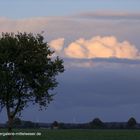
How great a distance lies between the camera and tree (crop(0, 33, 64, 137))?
4950 cm

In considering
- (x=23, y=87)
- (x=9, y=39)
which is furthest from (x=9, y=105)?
(x=9, y=39)

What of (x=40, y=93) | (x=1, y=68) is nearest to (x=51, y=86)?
(x=40, y=93)

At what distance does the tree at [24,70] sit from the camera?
49500 millimetres

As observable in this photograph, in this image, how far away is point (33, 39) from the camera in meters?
50.2

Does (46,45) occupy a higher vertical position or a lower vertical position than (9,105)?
higher

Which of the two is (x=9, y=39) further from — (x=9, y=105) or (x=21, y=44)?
(x=9, y=105)

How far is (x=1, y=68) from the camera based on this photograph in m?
50.0

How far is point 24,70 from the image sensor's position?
49.9 metres

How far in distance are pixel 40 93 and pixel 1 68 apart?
3533mm

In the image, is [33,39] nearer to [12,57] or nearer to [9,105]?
[12,57]

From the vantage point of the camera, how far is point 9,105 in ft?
166

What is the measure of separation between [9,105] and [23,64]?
347 centimetres

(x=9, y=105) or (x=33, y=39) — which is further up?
(x=33, y=39)

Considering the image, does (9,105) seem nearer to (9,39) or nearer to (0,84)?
(0,84)
